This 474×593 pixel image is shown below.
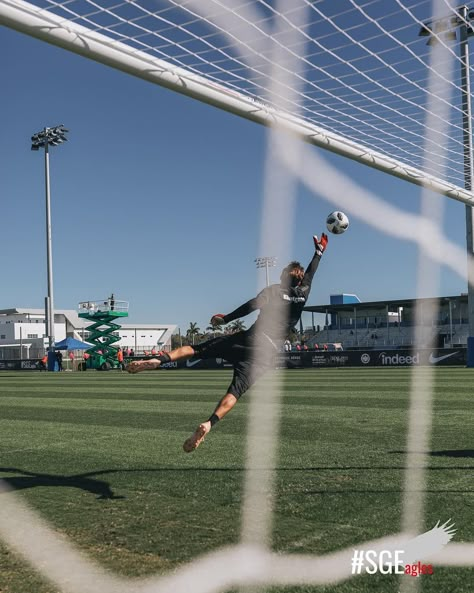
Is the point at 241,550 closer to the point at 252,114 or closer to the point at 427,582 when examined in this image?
the point at 427,582

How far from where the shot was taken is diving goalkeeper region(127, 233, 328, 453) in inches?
231

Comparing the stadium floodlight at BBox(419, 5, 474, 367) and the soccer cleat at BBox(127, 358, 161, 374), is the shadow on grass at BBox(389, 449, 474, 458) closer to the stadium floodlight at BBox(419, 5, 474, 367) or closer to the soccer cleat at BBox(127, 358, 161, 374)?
the stadium floodlight at BBox(419, 5, 474, 367)

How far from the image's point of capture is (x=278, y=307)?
6.04 m

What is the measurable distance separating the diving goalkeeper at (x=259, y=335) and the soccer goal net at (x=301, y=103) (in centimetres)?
58

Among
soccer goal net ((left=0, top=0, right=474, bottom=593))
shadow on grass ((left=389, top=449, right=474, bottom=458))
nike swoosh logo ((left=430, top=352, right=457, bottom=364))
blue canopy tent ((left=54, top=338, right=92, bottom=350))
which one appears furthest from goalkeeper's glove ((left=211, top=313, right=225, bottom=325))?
blue canopy tent ((left=54, top=338, right=92, bottom=350))

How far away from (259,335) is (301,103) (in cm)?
253

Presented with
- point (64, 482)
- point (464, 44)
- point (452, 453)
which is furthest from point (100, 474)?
point (464, 44)

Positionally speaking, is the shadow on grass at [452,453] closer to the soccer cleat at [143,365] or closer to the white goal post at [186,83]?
the white goal post at [186,83]

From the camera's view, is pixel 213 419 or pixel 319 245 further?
pixel 319 245

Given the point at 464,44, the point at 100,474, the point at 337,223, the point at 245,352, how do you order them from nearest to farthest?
the point at 245,352
the point at 100,474
the point at 337,223
the point at 464,44

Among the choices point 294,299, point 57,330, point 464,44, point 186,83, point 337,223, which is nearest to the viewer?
point 186,83

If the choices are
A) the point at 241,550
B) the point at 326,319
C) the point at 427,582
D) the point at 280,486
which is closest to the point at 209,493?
the point at 280,486

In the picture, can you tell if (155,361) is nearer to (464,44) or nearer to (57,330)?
(464,44)

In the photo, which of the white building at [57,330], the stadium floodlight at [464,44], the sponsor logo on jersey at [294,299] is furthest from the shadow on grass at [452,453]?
the white building at [57,330]
